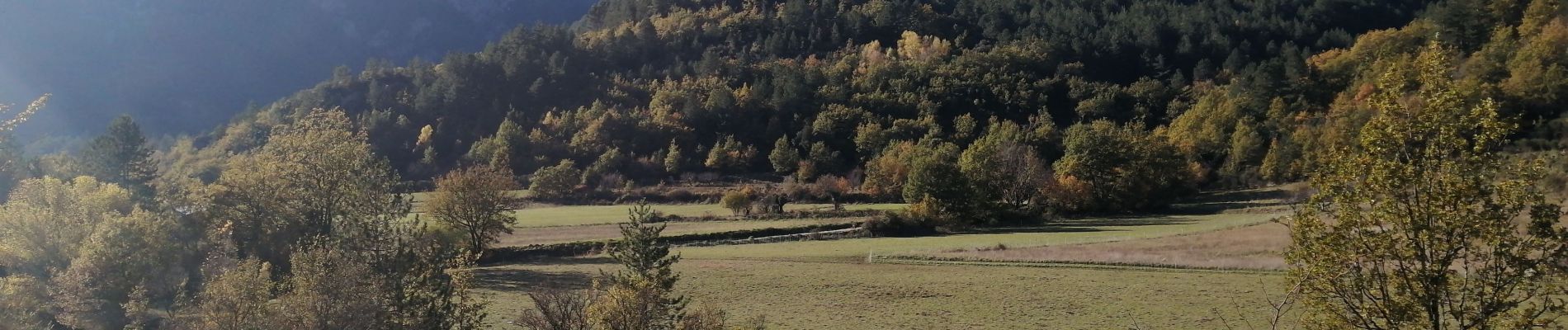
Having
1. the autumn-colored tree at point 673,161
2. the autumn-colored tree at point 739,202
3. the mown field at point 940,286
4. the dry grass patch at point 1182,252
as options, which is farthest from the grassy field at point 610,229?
the autumn-colored tree at point 673,161

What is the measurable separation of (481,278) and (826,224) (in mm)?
33736

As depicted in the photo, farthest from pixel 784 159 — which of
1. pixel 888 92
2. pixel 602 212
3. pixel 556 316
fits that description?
pixel 556 316

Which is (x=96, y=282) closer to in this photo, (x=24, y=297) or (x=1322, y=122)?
(x=24, y=297)

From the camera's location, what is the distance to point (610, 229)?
214 ft

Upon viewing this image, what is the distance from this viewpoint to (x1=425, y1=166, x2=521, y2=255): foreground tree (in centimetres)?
5109

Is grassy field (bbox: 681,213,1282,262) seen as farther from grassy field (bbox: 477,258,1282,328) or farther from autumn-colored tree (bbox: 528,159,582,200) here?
autumn-colored tree (bbox: 528,159,582,200)

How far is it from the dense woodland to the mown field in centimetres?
682

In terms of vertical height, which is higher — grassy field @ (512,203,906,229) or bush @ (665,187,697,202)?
bush @ (665,187,697,202)

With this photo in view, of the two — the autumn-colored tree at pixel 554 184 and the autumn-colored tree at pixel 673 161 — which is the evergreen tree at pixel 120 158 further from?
the autumn-colored tree at pixel 673 161

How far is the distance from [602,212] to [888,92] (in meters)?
78.4

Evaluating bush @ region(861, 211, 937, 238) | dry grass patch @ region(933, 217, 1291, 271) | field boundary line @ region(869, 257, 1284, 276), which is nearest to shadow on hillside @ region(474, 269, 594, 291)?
field boundary line @ region(869, 257, 1284, 276)

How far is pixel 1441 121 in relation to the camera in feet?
30.7

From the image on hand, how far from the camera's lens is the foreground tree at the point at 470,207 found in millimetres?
51094

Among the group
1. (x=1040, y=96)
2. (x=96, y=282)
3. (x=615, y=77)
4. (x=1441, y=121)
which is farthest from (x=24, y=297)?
(x=615, y=77)
